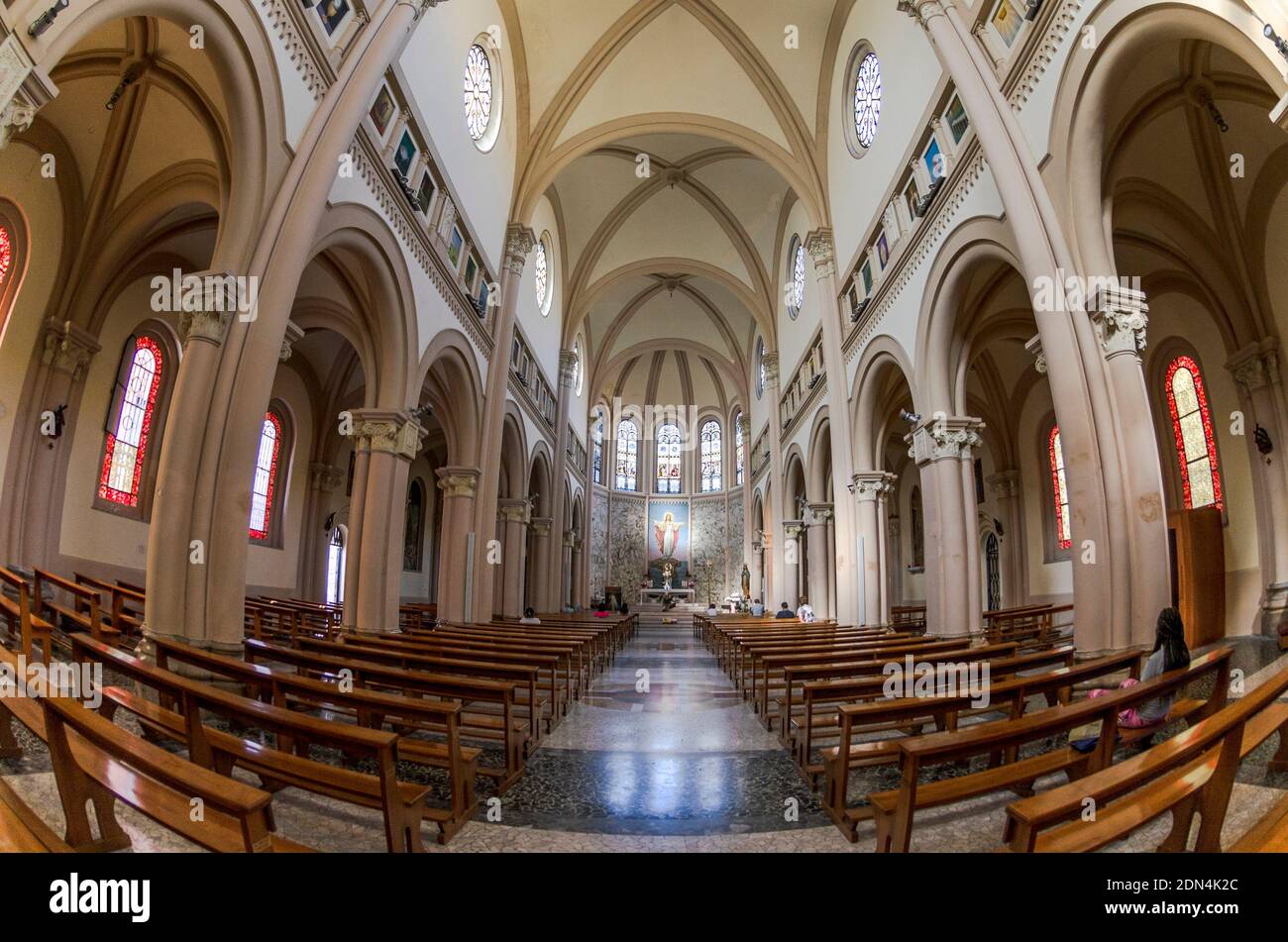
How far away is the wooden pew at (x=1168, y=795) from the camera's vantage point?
6.20 feet

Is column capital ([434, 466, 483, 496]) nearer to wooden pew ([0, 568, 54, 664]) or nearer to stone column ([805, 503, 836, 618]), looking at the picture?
wooden pew ([0, 568, 54, 664])

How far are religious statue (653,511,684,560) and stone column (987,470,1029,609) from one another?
61.1 feet

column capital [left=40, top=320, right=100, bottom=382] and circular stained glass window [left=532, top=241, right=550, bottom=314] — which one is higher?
circular stained glass window [left=532, top=241, right=550, bottom=314]

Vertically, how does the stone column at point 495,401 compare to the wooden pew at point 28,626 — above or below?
above

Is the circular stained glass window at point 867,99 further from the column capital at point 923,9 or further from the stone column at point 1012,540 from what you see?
the stone column at point 1012,540

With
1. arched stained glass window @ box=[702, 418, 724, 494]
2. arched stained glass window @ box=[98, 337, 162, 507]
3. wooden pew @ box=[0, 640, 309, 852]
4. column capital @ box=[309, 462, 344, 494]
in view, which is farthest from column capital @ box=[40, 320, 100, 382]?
arched stained glass window @ box=[702, 418, 724, 494]

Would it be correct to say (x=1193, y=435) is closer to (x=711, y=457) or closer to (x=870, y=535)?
(x=870, y=535)

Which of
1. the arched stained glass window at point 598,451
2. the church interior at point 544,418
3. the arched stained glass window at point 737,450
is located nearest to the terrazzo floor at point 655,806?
the church interior at point 544,418

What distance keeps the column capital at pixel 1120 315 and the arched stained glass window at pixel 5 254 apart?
14.4m

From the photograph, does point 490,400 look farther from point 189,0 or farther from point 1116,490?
point 1116,490

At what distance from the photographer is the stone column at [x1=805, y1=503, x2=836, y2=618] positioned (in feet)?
54.7

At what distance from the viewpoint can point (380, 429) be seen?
32.2ft

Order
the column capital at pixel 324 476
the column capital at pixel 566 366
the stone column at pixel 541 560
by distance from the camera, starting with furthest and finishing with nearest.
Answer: the column capital at pixel 566 366, the stone column at pixel 541 560, the column capital at pixel 324 476

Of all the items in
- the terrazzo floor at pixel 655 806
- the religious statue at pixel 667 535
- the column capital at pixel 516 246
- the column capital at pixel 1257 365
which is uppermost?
the column capital at pixel 516 246
